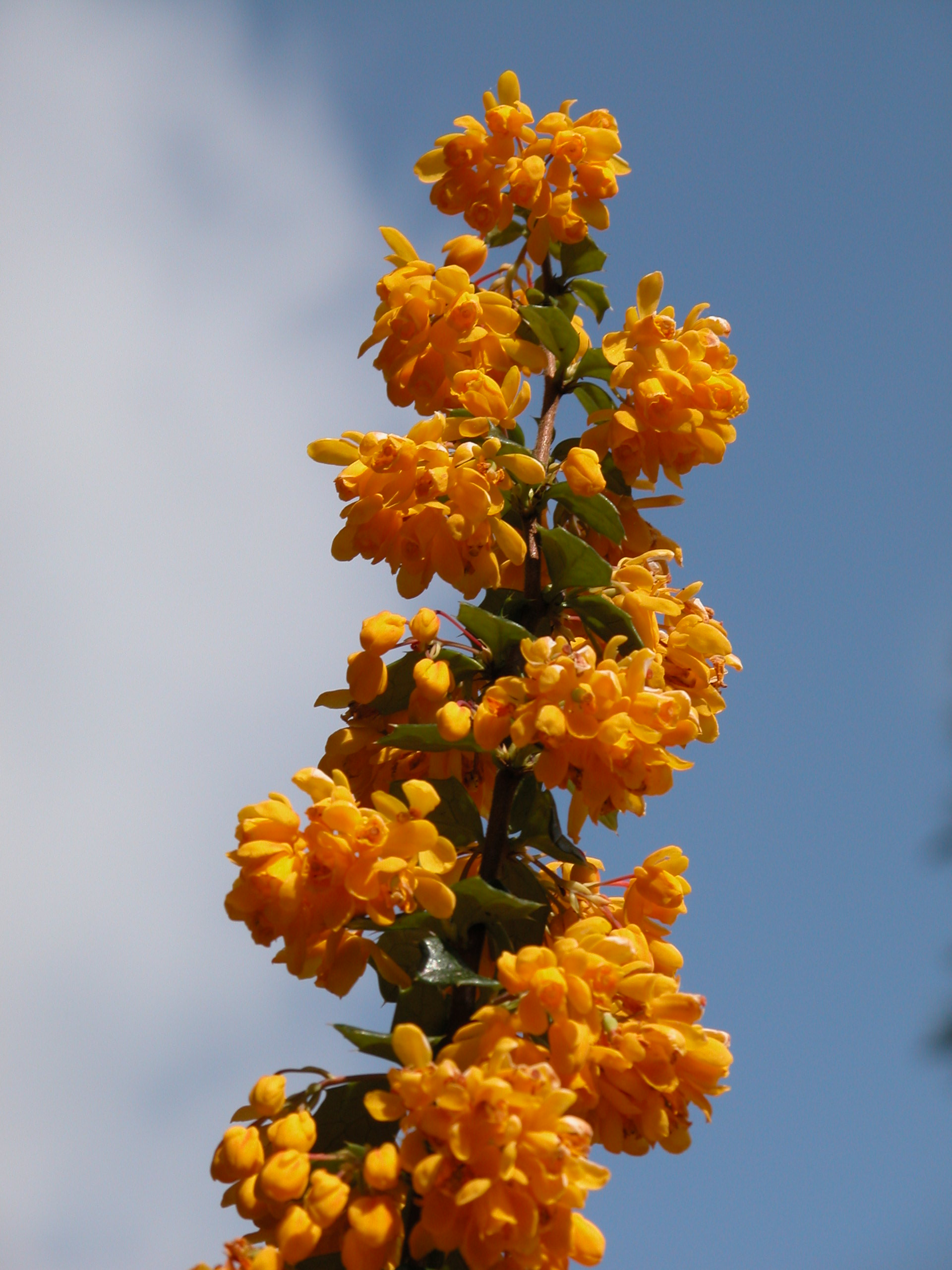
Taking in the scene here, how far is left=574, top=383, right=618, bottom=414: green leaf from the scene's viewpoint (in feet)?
8.77

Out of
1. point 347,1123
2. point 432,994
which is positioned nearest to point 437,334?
point 432,994

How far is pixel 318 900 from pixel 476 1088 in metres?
0.44

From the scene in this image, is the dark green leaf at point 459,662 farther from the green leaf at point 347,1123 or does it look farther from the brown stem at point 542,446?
the green leaf at point 347,1123

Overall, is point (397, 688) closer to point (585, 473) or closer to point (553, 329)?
point (585, 473)

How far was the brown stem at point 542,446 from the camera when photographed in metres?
2.47

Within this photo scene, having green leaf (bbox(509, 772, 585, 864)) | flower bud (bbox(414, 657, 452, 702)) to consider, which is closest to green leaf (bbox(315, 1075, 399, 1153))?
green leaf (bbox(509, 772, 585, 864))

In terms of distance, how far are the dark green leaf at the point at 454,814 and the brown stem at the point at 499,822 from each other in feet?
0.16

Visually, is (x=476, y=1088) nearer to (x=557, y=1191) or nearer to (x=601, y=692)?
(x=557, y=1191)

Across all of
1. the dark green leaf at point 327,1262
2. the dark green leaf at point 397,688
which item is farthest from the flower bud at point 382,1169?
the dark green leaf at point 397,688

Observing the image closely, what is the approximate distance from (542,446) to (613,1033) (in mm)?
1341

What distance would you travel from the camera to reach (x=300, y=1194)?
176 centimetres

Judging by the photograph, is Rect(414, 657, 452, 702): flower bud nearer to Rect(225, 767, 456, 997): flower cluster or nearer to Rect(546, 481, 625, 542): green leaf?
Rect(225, 767, 456, 997): flower cluster

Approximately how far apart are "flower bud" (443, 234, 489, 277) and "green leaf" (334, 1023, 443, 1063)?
1.73 metres

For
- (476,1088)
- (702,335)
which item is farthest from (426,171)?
(476,1088)
